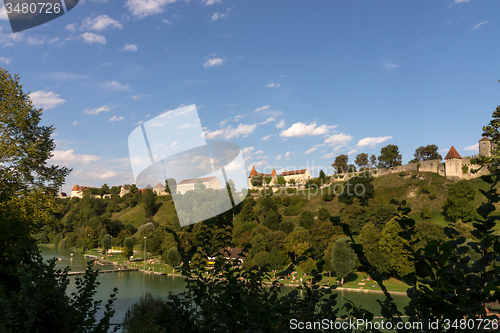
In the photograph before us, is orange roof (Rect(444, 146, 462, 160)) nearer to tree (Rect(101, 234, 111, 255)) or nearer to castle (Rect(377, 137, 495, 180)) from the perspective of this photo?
castle (Rect(377, 137, 495, 180))

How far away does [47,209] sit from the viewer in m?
14.9

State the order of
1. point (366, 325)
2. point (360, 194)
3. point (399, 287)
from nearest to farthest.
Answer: point (366, 325) < point (399, 287) < point (360, 194)

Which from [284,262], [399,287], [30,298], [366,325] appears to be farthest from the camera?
[284,262]

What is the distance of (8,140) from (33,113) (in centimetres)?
209

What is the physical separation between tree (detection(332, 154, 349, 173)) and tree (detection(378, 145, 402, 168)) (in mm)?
9799

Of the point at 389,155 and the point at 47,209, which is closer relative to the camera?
the point at 47,209

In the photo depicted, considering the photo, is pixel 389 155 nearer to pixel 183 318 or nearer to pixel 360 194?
pixel 360 194

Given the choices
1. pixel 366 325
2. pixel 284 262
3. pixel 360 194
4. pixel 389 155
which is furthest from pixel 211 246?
pixel 389 155

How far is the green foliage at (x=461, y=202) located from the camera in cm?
4906

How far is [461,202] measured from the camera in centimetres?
4972

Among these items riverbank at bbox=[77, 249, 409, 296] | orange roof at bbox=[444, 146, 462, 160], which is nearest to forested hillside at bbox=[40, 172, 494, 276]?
riverbank at bbox=[77, 249, 409, 296]

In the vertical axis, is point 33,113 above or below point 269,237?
above

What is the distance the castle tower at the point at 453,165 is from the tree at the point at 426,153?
14.9 meters

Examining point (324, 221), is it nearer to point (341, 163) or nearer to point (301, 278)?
point (301, 278)
